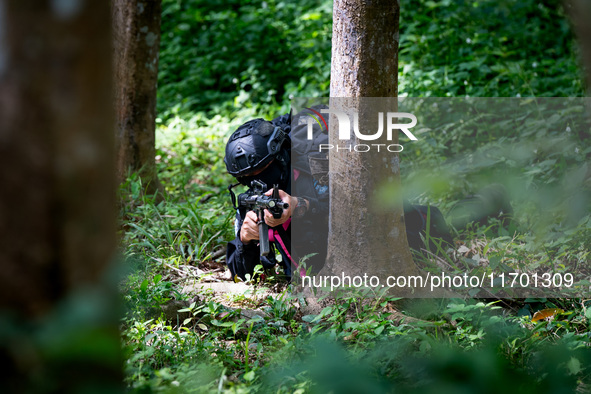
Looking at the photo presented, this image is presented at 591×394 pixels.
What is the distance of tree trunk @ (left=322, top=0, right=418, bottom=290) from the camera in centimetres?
283

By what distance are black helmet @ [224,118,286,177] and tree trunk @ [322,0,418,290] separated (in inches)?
18.4

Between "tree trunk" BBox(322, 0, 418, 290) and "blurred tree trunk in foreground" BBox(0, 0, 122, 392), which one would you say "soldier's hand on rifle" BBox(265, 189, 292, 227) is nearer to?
"tree trunk" BBox(322, 0, 418, 290)

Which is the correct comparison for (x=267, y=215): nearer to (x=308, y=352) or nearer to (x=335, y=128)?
(x=335, y=128)

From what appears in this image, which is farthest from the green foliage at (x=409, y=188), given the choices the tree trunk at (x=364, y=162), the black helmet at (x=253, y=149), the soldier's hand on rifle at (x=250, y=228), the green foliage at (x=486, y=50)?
the black helmet at (x=253, y=149)

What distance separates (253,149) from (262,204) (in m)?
0.37

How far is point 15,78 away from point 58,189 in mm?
233

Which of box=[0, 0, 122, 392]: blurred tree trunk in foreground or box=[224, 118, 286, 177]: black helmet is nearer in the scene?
box=[0, 0, 122, 392]: blurred tree trunk in foreground

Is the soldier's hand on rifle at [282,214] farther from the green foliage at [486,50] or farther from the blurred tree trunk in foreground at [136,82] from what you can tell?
the green foliage at [486,50]

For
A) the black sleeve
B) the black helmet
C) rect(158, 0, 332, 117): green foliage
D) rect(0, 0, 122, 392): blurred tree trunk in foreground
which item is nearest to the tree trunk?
the black helmet

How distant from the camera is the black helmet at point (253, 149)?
3.37 meters

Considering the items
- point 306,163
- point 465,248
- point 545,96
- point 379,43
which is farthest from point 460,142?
point 379,43

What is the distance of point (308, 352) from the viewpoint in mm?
2475

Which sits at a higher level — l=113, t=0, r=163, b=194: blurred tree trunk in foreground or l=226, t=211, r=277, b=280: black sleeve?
l=113, t=0, r=163, b=194: blurred tree trunk in foreground

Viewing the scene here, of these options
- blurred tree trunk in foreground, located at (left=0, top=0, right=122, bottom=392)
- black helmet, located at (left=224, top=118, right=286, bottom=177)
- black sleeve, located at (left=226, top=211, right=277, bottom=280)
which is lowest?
blurred tree trunk in foreground, located at (left=0, top=0, right=122, bottom=392)
